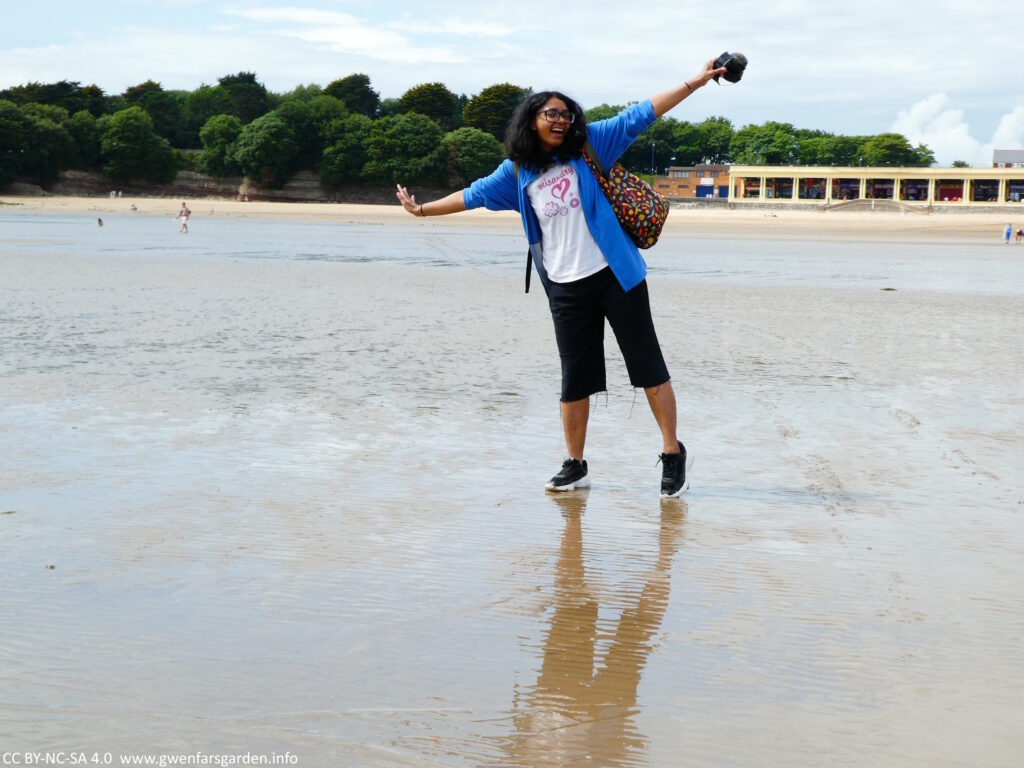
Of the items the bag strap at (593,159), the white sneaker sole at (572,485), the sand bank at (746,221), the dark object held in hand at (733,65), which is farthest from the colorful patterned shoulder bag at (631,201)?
the sand bank at (746,221)

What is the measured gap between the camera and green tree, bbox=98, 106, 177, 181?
3984 inches

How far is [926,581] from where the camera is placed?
141 inches

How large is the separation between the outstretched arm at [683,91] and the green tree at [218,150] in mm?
107961

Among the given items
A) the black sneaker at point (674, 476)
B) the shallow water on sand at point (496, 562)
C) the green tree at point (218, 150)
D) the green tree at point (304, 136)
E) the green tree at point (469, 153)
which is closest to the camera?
the shallow water on sand at point (496, 562)

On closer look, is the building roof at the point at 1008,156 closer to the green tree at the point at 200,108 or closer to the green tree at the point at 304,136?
the green tree at the point at 304,136

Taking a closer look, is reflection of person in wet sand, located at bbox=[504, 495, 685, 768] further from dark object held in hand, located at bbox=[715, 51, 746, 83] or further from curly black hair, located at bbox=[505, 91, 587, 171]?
dark object held in hand, located at bbox=[715, 51, 746, 83]

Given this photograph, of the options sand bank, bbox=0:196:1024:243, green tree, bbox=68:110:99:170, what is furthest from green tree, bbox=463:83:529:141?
sand bank, bbox=0:196:1024:243

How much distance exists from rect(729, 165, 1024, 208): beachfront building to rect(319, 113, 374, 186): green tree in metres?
36.2

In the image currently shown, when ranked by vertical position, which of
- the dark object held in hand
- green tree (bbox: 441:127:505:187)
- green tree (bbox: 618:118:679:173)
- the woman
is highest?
green tree (bbox: 618:118:679:173)

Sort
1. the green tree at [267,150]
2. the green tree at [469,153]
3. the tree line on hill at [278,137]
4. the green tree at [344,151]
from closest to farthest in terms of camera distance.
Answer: the tree line on hill at [278,137] → the green tree at [267,150] → the green tree at [344,151] → the green tree at [469,153]

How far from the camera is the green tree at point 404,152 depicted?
357 feet

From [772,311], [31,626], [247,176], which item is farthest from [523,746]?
[247,176]

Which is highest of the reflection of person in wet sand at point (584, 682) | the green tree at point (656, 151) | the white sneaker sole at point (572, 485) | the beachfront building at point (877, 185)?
the green tree at point (656, 151)

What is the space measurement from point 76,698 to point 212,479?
2317mm
